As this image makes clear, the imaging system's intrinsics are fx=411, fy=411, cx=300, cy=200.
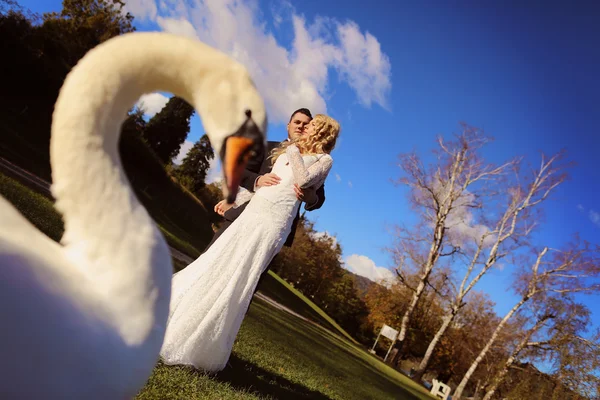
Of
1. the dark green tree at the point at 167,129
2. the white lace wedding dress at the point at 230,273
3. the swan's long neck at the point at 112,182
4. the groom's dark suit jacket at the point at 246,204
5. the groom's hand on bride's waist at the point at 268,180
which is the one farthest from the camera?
the dark green tree at the point at 167,129

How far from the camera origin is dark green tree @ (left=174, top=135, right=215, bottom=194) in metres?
42.8

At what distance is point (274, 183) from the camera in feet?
14.5

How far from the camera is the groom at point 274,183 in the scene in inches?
175

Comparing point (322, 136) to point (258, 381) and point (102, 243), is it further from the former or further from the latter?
point (102, 243)

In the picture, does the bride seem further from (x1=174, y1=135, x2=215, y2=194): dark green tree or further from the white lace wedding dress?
(x1=174, y1=135, x2=215, y2=194): dark green tree

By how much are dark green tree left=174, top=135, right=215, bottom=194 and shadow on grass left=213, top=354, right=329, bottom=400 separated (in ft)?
126

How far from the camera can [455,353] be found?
4209 centimetres

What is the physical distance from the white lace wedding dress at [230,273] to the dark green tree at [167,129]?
124ft

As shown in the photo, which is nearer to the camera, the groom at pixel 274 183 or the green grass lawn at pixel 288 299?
the groom at pixel 274 183

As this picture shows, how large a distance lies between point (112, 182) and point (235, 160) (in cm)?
47

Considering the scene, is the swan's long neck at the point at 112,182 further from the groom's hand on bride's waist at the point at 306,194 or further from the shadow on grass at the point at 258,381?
the shadow on grass at the point at 258,381

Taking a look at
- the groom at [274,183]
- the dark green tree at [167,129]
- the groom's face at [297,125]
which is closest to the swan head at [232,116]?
the groom at [274,183]

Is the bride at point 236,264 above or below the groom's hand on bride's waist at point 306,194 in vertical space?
below

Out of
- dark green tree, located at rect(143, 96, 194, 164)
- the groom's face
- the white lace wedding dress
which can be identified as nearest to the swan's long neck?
the white lace wedding dress
